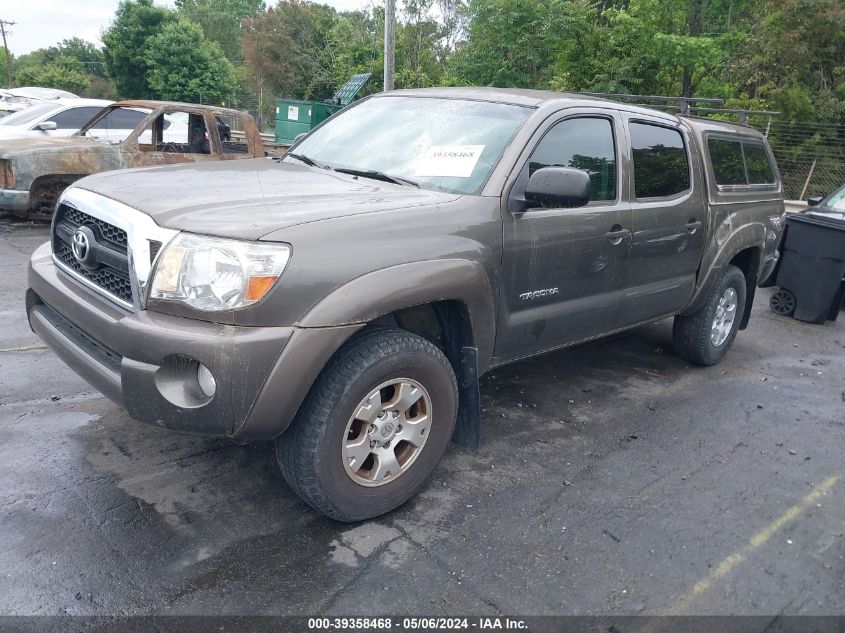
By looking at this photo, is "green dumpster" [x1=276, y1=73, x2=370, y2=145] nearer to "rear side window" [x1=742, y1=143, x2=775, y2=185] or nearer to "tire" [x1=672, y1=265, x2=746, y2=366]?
"rear side window" [x1=742, y1=143, x2=775, y2=185]

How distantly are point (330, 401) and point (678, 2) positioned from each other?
2127 cm

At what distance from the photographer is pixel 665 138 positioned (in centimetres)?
470

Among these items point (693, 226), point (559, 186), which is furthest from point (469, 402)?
point (693, 226)

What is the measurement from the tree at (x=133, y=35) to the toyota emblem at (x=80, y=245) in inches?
1459

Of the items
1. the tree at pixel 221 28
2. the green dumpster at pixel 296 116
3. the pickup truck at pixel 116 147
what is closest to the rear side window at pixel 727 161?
the pickup truck at pixel 116 147

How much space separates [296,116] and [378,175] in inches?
826

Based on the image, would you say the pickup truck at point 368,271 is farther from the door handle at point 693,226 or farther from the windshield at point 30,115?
the windshield at point 30,115

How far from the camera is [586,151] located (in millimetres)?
4027

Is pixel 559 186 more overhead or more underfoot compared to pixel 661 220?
more overhead

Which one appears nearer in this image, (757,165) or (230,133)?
(757,165)

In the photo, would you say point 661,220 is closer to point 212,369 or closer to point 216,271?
point 216,271

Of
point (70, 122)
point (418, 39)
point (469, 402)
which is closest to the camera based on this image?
point (469, 402)

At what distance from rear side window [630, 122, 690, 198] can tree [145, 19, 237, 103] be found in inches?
1390

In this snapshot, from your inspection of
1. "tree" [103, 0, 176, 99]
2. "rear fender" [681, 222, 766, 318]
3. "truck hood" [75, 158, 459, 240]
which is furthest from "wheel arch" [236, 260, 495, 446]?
"tree" [103, 0, 176, 99]
